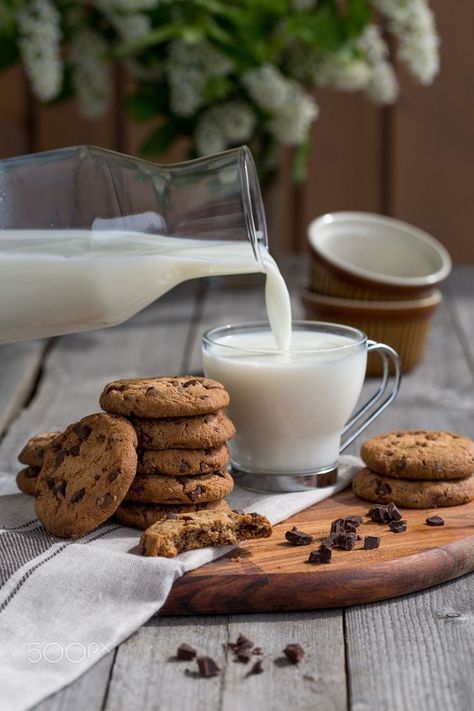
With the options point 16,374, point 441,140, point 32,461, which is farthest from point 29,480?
point 441,140

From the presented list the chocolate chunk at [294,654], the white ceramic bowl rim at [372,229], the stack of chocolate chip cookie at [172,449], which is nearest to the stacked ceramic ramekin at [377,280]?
the white ceramic bowl rim at [372,229]

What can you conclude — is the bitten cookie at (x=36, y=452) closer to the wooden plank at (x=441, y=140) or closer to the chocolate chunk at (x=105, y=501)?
the chocolate chunk at (x=105, y=501)

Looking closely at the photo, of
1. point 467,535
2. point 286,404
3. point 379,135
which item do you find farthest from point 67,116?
point 467,535

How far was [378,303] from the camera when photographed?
2143 millimetres

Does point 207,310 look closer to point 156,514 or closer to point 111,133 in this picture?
point 111,133

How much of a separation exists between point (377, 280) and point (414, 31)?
0.85 metres

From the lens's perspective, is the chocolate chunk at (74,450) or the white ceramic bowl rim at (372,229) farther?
the white ceramic bowl rim at (372,229)

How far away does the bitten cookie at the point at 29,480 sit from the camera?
4.57ft

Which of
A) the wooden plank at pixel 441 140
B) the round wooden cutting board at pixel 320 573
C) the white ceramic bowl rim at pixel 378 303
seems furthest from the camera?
the wooden plank at pixel 441 140

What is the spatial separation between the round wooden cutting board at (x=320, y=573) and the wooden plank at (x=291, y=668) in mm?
21

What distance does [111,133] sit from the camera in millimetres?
3354

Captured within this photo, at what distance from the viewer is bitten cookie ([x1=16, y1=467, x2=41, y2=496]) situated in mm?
1393

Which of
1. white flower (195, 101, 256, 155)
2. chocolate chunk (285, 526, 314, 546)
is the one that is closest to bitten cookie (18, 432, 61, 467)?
chocolate chunk (285, 526, 314, 546)

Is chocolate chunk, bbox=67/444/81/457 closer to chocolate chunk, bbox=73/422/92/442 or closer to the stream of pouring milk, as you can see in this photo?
chocolate chunk, bbox=73/422/92/442
